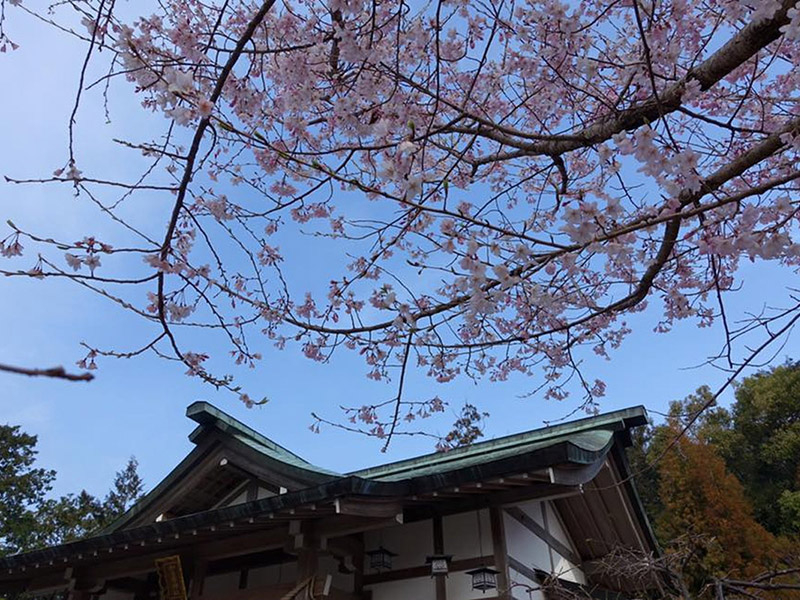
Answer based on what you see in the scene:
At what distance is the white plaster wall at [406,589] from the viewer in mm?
5707

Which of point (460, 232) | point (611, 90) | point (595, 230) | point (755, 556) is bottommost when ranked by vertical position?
point (595, 230)

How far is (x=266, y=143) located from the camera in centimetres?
223

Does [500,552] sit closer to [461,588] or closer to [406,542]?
[461,588]

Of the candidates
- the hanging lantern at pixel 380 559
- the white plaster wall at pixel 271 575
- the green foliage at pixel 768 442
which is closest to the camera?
the hanging lantern at pixel 380 559

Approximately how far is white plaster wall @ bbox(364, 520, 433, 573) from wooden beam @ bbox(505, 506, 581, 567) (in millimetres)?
840

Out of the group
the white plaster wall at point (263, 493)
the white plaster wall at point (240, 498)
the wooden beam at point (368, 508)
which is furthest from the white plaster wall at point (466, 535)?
the white plaster wall at point (240, 498)

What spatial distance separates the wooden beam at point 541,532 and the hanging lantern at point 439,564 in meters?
0.82

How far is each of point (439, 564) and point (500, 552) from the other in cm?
56

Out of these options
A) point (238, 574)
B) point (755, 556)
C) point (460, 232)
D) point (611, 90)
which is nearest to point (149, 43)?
point (460, 232)

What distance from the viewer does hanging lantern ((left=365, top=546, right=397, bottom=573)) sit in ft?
19.1

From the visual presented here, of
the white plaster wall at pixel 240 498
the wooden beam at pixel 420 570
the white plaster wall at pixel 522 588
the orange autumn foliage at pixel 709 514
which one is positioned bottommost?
the white plaster wall at pixel 522 588

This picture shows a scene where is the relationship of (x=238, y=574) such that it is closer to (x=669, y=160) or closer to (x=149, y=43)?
(x=149, y=43)

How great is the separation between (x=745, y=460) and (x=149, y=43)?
22.9 metres

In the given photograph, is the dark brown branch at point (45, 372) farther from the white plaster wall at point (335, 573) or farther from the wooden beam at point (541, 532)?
the white plaster wall at point (335, 573)
